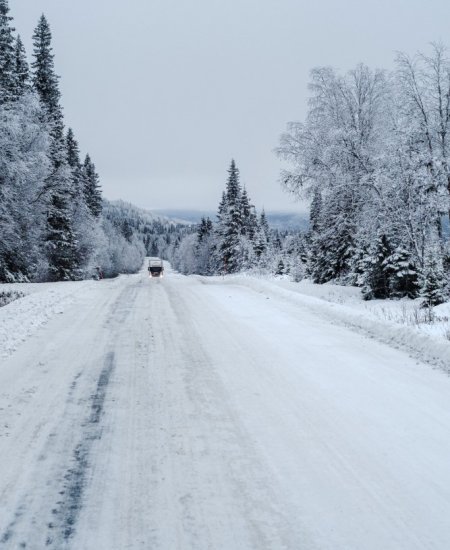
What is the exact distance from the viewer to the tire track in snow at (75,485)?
105 inches

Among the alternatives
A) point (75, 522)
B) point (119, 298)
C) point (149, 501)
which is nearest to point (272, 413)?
point (149, 501)

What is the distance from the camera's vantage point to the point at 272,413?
15.1 ft

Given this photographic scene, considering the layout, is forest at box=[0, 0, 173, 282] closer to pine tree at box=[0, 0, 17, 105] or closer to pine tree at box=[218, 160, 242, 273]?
pine tree at box=[0, 0, 17, 105]

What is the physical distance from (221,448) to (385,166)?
15.7 m

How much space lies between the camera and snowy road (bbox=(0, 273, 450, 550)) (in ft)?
8.95

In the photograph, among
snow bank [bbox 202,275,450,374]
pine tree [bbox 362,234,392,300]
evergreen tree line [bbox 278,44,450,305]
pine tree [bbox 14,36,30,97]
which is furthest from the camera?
pine tree [bbox 14,36,30,97]

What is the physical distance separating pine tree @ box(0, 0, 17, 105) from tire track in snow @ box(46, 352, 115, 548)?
75.0 ft

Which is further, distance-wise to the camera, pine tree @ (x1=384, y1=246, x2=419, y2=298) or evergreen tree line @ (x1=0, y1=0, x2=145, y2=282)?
evergreen tree line @ (x1=0, y1=0, x2=145, y2=282)

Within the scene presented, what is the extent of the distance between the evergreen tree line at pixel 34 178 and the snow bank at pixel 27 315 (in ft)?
27.8

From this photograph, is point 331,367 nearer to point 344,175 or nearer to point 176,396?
point 176,396

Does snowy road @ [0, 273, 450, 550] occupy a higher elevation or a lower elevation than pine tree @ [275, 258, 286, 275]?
lower

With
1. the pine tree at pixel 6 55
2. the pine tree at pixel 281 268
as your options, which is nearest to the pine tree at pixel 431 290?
the pine tree at pixel 6 55

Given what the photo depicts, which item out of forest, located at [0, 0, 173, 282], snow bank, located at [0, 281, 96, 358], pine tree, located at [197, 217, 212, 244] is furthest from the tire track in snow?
pine tree, located at [197, 217, 212, 244]

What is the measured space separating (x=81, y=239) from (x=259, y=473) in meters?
35.5
